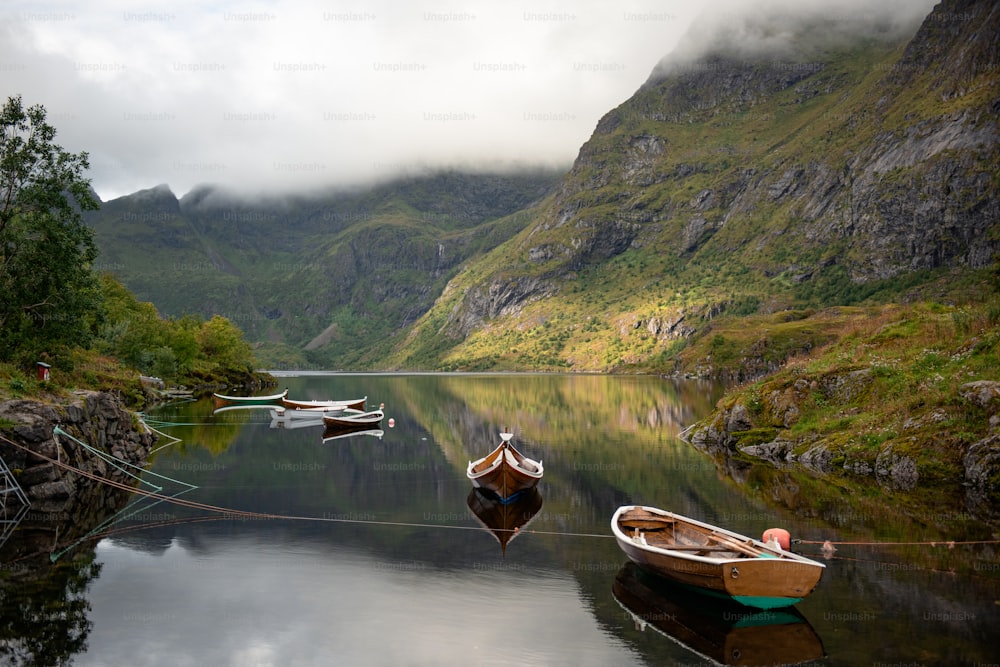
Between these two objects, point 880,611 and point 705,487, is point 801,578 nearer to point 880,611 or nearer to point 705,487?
point 880,611

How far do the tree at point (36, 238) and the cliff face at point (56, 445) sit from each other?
16.0ft

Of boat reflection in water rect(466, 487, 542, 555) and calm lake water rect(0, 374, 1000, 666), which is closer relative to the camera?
calm lake water rect(0, 374, 1000, 666)

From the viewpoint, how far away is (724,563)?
1848cm

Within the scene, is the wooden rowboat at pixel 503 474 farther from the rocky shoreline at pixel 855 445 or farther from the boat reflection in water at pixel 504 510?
the rocky shoreline at pixel 855 445

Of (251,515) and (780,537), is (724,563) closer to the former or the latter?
(780,537)

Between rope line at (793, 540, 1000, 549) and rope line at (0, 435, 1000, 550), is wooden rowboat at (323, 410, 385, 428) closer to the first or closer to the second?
rope line at (0, 435, 1000, 550)

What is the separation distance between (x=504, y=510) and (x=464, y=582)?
37.0ft

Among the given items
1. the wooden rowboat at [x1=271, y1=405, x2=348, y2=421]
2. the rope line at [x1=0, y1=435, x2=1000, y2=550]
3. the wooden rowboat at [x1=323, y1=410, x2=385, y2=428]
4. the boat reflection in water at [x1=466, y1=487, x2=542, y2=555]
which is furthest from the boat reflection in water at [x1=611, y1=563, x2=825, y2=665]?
the wooden rowboat at [x1=271, y1=405, x2=348, y2=421]

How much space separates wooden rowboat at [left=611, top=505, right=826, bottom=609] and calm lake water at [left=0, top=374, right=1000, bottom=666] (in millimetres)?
680

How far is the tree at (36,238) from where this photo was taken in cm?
3731

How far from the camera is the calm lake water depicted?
56.7 feet

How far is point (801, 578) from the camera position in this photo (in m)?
18.4

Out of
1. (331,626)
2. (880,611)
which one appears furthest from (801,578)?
(331,626)

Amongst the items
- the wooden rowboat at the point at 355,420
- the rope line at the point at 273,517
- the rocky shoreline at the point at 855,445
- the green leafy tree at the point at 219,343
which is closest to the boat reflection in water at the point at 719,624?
the rope line at the point at 273,517
